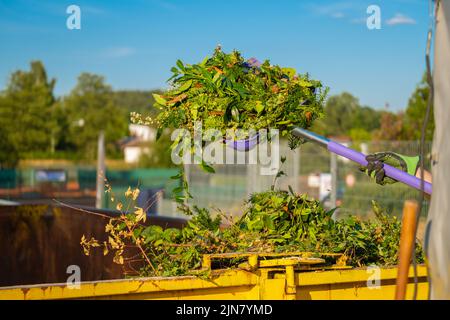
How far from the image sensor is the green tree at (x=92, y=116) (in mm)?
57841

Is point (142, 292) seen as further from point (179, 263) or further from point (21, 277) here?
point (21, 277)

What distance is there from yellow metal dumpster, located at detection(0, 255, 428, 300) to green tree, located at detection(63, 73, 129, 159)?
51633 millimetres

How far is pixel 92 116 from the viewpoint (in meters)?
59.8

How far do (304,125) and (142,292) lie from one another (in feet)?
5.69

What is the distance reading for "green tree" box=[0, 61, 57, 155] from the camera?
43.3m

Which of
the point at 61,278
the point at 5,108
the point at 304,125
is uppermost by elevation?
the point at 5,108

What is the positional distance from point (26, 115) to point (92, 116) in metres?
15.7

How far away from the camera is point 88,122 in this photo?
59.2 metres

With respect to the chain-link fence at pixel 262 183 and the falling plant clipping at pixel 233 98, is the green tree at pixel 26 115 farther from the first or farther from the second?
the falling plant clipping at pixel 233 98

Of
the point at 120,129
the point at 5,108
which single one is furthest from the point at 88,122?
the point at 5,108

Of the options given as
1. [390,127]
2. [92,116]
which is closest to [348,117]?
[92,116]

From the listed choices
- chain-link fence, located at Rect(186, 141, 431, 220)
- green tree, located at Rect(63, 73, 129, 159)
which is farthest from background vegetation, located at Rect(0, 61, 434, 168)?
chain-link fence, located at Rect(186, 141, 431, 220)

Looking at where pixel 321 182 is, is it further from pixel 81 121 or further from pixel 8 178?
pixel 81 121

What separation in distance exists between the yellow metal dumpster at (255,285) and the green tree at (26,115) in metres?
40.1
